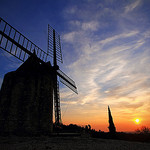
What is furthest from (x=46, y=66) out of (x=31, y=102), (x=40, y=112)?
(x=40, y=112)

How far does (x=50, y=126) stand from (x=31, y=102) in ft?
9.81

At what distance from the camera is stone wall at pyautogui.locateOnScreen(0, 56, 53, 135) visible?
28.2 ft

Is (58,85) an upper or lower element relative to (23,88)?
upper

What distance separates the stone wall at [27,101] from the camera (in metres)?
8.59

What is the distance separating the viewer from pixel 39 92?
395 inches

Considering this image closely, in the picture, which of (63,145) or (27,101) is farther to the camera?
(27,101)

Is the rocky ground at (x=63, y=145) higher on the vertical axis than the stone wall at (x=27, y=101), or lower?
lower

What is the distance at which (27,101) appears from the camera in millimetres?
9273

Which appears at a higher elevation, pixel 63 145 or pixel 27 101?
pixel 27 101

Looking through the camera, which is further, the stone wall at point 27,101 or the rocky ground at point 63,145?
the stone wall at point 27,101

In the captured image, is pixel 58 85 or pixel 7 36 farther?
pixel 58 85

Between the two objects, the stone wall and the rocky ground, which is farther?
the stone wall

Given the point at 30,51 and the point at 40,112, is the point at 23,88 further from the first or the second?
the point at 30,51

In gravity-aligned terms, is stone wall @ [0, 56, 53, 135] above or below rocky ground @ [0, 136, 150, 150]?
above
